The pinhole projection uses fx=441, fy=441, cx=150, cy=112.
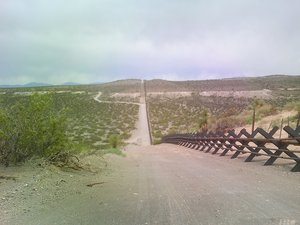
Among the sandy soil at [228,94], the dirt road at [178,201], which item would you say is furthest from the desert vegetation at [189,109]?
the dirt road at [178,201]

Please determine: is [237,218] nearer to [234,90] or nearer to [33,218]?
[33,218]

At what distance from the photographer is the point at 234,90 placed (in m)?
127

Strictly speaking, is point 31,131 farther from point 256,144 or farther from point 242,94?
point 242,94

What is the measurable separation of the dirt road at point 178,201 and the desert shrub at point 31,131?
71.3 inches

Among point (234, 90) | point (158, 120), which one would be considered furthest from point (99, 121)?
point (234, 90)

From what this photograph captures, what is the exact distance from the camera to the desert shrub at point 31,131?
1238 centimetres

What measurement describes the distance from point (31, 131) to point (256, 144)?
23.7ft

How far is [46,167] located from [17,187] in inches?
91.6

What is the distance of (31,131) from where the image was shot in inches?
487

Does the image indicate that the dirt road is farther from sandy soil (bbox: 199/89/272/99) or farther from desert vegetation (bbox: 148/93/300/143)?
sandy soil (bbox: 199/89/272/99)

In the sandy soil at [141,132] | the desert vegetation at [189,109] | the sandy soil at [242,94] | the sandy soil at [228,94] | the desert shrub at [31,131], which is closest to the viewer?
the desert shrub at [31,131]

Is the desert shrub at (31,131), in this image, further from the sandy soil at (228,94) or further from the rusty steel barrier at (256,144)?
the sandy soil at (228,94)

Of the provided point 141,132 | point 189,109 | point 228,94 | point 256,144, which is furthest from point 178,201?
point 228,94

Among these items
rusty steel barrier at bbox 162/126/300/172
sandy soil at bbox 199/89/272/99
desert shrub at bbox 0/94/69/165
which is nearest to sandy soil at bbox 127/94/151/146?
sandy soil at bbox 199/89/272/99
